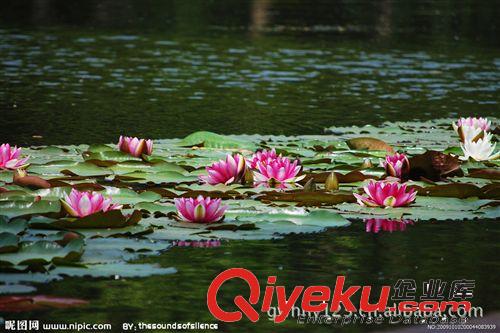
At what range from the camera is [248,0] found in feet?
87.8

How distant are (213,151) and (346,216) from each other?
6.10 ft

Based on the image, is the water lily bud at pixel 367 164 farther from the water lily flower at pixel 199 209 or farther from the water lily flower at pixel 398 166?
the water lily flower at pixel 199 209

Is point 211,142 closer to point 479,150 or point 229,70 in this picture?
point 479,150

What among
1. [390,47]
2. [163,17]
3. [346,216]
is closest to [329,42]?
[390,47]

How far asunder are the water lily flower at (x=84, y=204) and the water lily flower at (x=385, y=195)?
1.13 m

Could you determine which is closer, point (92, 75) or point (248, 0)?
point (92, 75)

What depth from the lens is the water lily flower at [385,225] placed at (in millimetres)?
4819

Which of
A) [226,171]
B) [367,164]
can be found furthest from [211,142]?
[226,171]

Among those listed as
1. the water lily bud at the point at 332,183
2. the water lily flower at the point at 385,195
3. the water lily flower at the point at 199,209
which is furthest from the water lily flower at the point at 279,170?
the water lily flower at the point at 199,209

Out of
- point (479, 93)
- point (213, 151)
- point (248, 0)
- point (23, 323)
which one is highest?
point (23, 323)

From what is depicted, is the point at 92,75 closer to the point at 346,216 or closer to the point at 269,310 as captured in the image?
the point at 346,216

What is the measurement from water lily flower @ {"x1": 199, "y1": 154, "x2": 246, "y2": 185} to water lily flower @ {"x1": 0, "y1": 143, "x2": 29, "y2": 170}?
0.88 meters

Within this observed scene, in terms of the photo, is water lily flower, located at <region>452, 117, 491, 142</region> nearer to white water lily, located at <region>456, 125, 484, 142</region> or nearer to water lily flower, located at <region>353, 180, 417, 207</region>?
white water lily, located at <region>456, 125, 484, 142</region>

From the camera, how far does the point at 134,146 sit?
5988mm
